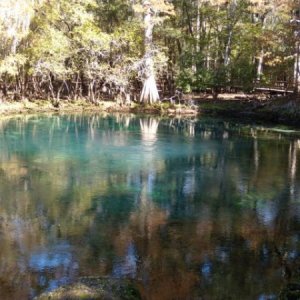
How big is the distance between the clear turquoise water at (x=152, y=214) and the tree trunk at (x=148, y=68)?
37.8 feet

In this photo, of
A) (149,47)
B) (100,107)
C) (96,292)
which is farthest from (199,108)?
(96,292)

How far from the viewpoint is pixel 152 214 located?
12.7 m

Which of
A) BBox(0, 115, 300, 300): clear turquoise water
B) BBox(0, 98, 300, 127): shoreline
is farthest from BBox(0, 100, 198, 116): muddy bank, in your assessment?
BBox(0, 115, 300, 300): clear turquoise water

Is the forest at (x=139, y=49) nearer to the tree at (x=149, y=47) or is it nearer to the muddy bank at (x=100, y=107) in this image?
the tree at (x=149, y=47)

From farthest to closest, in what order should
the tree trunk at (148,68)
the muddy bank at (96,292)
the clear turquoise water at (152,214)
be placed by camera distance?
the tree trunk at (148,68), the clear turquoise water at (152,214), the muddy bank at (96,292)

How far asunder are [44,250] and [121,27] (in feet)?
89.4

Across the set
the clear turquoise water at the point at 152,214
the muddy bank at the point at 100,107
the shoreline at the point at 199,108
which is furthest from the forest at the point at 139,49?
the clear turquoise water at the point at 152,214

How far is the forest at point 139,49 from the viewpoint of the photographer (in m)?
31.8

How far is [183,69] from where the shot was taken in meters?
36.6

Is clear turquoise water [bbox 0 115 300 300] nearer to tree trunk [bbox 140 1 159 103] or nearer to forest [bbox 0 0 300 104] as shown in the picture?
forest [bbox 0 0 300 104]

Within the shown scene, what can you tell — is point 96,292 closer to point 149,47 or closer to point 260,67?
point 149,47

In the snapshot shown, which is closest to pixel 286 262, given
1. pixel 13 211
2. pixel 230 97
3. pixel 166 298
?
pixel 166 298

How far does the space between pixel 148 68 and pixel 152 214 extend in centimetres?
2303

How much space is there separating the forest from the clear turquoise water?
9672mm
